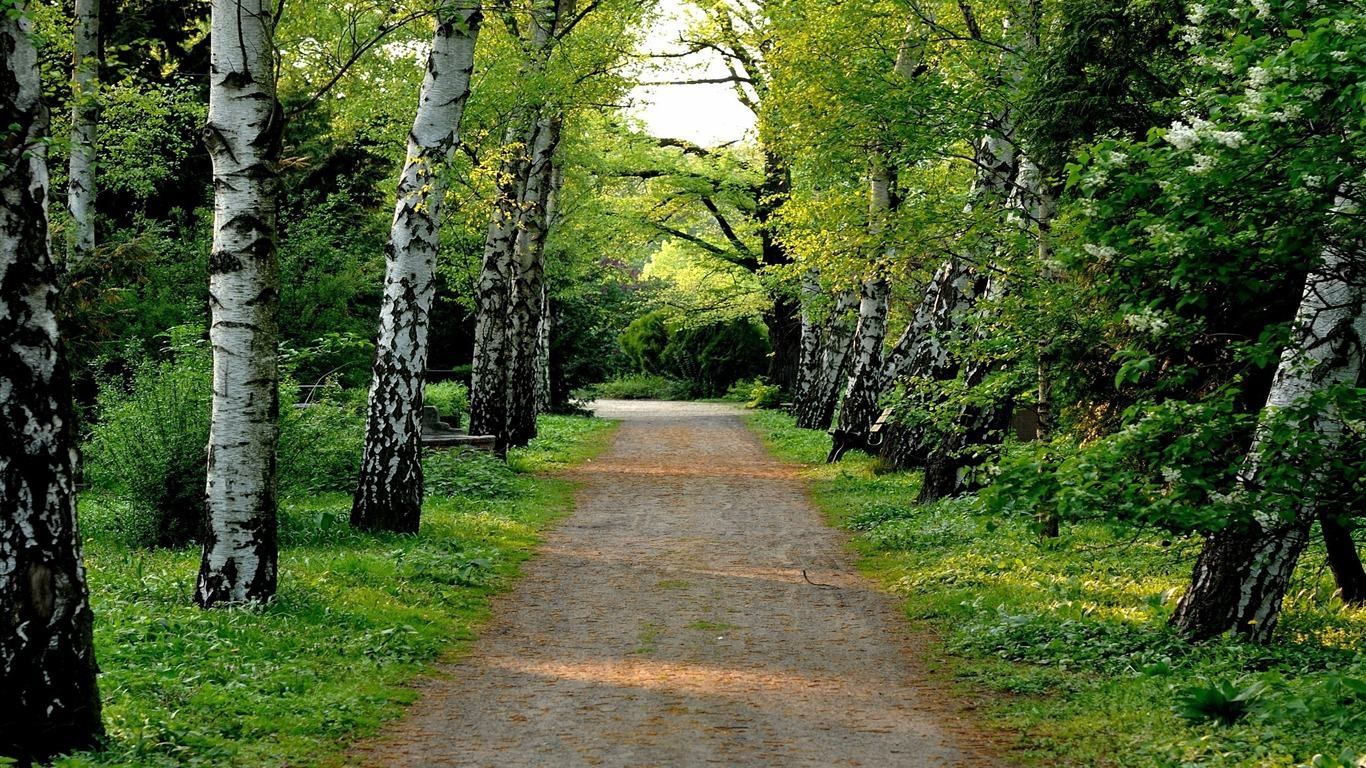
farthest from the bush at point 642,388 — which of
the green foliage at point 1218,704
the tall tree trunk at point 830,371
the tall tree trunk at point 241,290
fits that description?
the green foliage at point 1218,704

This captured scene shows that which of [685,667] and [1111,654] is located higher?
[1111,654]

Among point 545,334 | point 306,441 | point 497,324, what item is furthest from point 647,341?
point 306,441

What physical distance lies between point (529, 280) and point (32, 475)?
706 inches

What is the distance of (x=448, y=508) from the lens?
1542 cm

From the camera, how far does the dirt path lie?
21.3 ft

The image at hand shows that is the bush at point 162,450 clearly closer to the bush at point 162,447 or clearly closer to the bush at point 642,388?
the bush at point 162,447

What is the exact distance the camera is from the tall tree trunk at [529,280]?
69.5 ft

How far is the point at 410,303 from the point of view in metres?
13.0

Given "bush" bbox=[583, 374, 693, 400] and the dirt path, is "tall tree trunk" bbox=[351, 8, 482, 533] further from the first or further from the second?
"bush" bbox=[583, 374, 693, 400]

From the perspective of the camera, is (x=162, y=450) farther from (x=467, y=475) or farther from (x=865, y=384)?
(x=865, y=384)

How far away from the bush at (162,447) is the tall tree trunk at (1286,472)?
8.72 metres

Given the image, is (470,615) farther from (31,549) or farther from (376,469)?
(31,549)

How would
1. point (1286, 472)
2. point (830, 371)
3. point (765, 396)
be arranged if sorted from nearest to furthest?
1. point (1286, 472)
2. point (830, 371)
3. point (765, 396)

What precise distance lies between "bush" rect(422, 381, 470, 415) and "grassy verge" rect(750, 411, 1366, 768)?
14538mm
